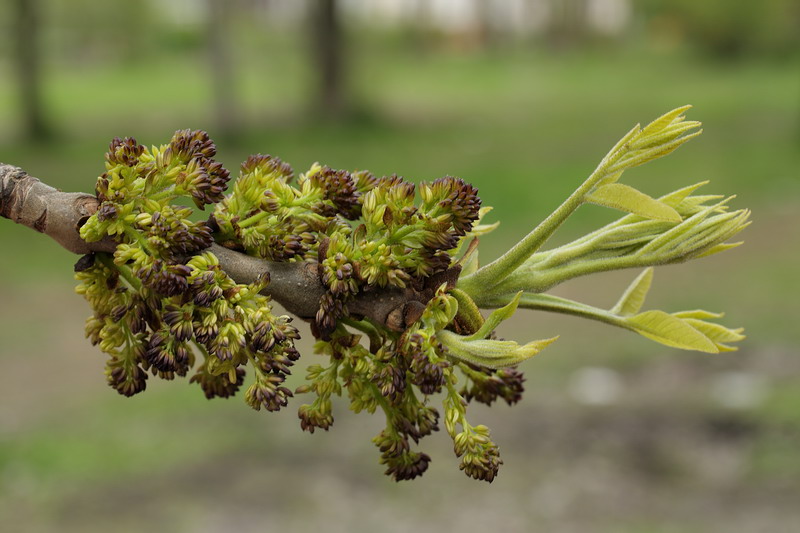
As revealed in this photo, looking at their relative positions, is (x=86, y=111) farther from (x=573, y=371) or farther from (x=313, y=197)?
(x=313, y=197)

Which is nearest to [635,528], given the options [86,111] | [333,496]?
[333,496]

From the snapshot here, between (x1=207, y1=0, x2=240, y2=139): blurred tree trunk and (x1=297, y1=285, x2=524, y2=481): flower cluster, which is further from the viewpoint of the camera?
(x1=207, y1=0, x2=240, y2=139): blurred tree trunk

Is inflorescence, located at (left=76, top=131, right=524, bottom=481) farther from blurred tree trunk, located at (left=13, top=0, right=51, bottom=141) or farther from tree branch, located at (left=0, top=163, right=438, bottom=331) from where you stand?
blurred tree trunk, located at (left=13, top=0, right=51, bottom=141)

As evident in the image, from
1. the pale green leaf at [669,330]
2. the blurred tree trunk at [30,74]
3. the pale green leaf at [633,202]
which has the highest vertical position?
the pale green leaf at [633,202]

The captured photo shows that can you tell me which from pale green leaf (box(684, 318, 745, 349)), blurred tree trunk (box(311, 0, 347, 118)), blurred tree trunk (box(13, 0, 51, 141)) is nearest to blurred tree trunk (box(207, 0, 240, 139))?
blurred tree trunk (box(311, 0, 347, 118))

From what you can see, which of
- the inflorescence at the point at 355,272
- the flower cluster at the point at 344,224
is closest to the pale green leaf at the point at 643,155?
the inflorescence at the point at 355,272

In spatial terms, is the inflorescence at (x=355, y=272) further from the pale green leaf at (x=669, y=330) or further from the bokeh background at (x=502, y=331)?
the bokeh background at (x=502, y=331)
